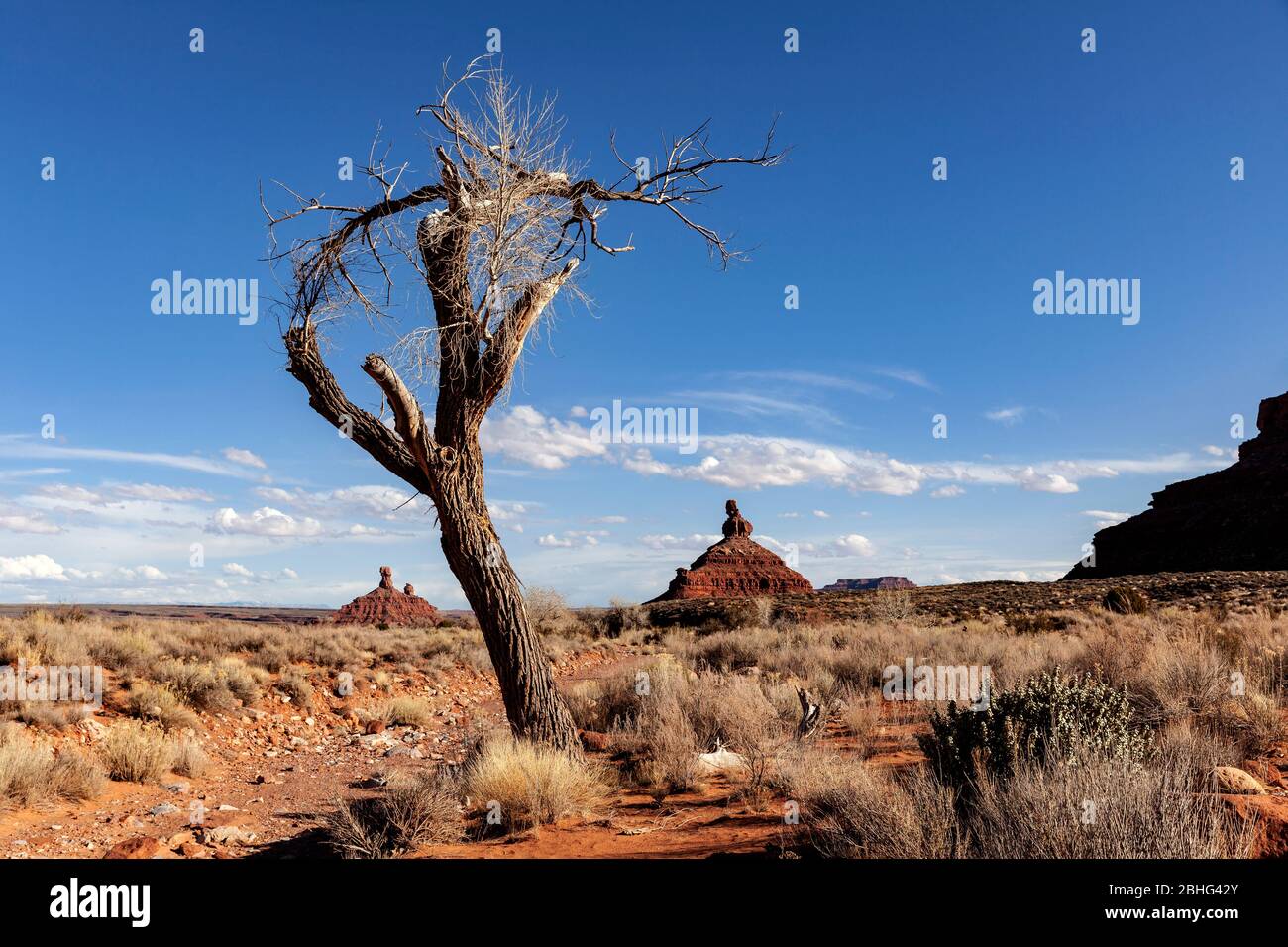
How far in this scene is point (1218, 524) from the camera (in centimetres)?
6462

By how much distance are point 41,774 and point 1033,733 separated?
8724 mm

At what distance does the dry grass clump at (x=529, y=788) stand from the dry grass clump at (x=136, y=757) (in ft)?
13.7

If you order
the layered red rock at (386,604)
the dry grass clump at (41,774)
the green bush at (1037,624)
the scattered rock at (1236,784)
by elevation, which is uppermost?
the scattered rock at (1236,784)

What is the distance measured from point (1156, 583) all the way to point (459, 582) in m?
35.3

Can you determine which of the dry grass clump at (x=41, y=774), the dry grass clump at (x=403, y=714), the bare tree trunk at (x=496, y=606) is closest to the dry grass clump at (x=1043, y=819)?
the bare tree trunk at (x=496, y=606)

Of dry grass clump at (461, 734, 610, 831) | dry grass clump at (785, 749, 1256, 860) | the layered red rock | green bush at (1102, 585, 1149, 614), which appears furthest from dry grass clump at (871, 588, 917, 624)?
the layered red rock

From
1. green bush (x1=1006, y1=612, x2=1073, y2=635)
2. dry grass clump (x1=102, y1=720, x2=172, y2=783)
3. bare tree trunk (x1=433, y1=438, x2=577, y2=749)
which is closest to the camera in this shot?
bare tree trunk (x1=433, y1=438, x2=577, y2=749)

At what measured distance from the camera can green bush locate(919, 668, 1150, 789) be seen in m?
5.45

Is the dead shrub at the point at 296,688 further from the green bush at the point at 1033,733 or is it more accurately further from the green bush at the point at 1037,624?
the green bush at the point at 1037,624

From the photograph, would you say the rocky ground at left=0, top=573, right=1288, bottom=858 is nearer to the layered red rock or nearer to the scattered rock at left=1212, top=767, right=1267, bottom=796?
the scattered rock at left=1212, top=767, right=1267, bottom=796

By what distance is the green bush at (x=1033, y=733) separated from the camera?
5449 millimetres

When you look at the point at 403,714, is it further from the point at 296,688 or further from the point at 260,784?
the point at 260,784

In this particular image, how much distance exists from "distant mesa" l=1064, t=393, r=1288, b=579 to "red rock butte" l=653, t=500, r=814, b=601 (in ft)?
89.7

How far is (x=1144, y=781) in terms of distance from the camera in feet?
14.8
